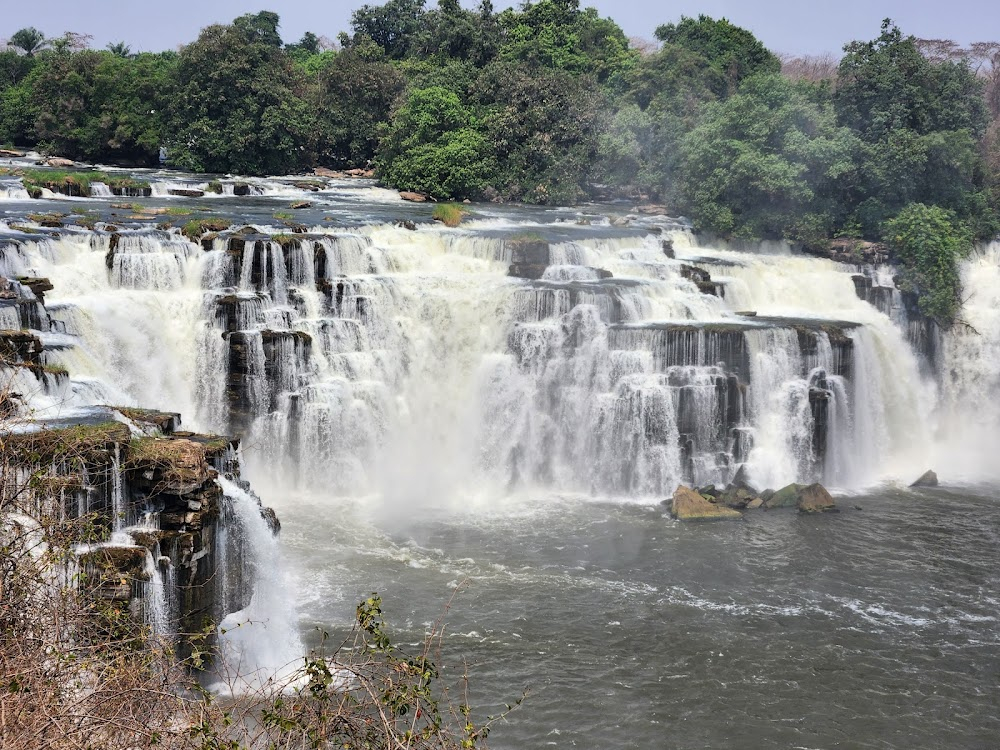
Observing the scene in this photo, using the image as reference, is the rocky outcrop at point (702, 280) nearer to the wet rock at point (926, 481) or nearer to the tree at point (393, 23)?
the wet rock at point (926, 481)

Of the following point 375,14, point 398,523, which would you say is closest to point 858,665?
point 398,523

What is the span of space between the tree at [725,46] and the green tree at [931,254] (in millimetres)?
19780

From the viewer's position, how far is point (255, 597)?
15.9 meters

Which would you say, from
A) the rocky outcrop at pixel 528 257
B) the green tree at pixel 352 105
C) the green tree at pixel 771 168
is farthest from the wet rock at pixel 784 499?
the green tree at pixel 352 105

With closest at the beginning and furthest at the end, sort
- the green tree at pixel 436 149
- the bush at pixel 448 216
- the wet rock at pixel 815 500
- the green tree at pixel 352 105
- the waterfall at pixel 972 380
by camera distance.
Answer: the wet rock at pixel 815 500 → the waterfall at pixel 972 380 → the bush at pixel 448 216 → the green tree at pixel 436 149 → the green tree at pixel 352 105

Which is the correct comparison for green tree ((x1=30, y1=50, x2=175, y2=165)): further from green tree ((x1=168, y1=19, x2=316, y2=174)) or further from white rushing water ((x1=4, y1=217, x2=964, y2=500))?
white rushing water ((x1=4, y1=217, x2=964, y2=500))

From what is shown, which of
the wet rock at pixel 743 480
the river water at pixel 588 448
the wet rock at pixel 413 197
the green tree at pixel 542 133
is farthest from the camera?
the green tree at pixel 542 133

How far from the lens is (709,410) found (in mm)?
23828

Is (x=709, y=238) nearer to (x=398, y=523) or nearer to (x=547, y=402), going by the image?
(x=547, y=402)

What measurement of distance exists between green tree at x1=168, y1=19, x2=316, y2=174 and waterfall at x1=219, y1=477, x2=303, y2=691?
30.7 m

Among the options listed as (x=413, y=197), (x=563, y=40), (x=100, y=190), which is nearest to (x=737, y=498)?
(x=413, y=197)

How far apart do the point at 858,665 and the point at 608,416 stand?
9424 millimetres

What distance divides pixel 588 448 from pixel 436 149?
20.8 m

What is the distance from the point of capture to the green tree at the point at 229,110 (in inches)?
1724
